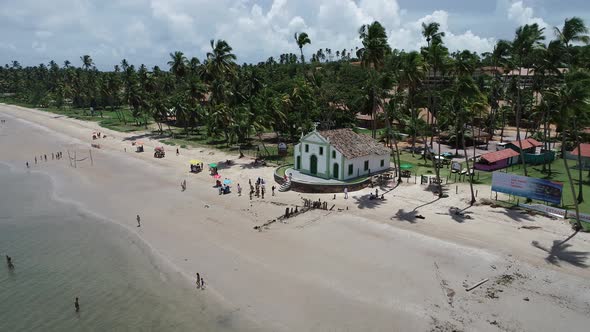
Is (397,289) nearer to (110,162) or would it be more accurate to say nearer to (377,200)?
(377,200)

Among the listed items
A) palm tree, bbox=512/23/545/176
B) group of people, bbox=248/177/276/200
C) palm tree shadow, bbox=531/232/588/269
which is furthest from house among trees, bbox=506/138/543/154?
group of people, bbox=248/177/276/200

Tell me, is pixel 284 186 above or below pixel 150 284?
above

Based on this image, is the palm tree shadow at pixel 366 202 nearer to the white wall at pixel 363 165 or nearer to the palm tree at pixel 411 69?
the white wall at pixel 363 165

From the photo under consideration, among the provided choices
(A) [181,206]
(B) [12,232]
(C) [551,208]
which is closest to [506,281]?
(C) [551,208]

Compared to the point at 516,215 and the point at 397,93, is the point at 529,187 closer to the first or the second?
the point at 516,215

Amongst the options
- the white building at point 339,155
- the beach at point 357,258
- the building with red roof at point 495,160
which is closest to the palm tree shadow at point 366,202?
the beach at point 357,258
